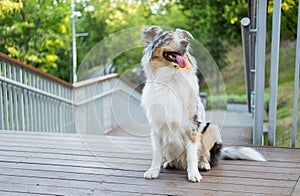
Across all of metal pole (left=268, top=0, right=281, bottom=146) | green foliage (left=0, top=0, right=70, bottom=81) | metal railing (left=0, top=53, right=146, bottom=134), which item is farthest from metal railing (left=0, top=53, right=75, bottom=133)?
metal pole (left=268, top=0, right=281, bottom=146)

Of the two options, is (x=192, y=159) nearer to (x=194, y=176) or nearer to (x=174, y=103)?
(x=194, y=176)

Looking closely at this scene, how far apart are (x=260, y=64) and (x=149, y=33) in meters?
1.13

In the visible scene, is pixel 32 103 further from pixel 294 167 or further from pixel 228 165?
pixel 294 167

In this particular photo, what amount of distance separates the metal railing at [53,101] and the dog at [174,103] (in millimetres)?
670

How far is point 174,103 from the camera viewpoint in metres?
2.03

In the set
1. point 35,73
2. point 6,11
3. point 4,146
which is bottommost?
point 4,146

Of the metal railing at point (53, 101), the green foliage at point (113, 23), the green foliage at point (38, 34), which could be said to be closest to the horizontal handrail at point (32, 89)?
the metal railing at point (53, 101)

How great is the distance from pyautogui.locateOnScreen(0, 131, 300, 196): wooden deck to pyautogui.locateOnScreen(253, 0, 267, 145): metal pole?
8.3 inches

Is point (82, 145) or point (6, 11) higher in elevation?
point (6, 11)

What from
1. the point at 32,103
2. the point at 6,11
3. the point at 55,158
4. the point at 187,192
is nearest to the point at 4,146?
the point at 55,158

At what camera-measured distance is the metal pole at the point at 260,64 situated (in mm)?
2619

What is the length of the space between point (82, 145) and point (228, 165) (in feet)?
3.84

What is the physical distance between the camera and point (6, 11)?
171 inches

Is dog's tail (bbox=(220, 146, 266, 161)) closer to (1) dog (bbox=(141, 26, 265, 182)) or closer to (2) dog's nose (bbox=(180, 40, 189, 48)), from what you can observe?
(1) dog (bbox=(141, 26, 265, 182))
